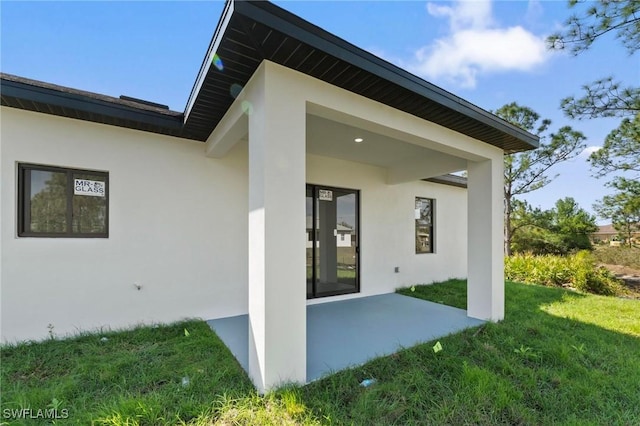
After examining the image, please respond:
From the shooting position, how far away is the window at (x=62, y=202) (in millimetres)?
3352

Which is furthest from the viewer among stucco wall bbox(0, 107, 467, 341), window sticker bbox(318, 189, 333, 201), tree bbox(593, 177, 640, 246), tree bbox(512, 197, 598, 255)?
tree bbox(512, 197, 598, 255)

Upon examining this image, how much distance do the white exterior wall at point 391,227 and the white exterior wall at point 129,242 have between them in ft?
5.84

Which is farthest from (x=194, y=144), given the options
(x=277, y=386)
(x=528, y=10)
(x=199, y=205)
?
(x=528, y=10)

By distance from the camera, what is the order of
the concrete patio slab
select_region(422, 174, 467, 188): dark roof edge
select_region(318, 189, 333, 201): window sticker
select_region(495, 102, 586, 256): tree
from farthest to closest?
select_region(495, 102, 586, 256): tree
select_region(422, 174, 467, 188): dark roof edge
select_region(318, 189, 333, 201): window sticker
the concrete patio slab

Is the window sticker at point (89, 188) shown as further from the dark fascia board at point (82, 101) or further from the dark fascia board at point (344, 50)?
the dark fascia board at point (344, 50)

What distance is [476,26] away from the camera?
4797mm

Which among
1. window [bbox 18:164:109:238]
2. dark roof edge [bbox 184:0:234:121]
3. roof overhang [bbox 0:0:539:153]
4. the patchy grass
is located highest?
dark roof edge [bbox 184:0:234:121]

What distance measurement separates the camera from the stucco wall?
3262 mm

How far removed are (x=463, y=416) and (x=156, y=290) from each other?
3906 mm

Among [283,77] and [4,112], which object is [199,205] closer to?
[4,112]

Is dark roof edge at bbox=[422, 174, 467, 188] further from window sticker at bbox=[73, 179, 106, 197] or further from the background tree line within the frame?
window sticker at bbox=[73, 179, 106, 197]

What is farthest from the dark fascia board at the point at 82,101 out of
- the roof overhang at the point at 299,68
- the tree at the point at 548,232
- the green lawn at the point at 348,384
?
the tree at the point at 548,232

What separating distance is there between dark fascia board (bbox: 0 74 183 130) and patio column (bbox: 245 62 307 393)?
1.93 meters

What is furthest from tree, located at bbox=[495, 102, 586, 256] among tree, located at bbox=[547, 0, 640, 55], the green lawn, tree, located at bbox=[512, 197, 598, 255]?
the green lawn
